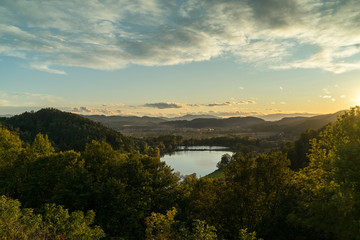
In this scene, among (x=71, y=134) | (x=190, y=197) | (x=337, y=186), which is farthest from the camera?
(x=71, y=134)

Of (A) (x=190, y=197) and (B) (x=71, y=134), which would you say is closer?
(A) (x=190, y=197)

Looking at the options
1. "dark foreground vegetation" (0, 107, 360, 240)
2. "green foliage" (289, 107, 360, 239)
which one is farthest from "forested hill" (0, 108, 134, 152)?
"green foliage" (289, 107, 360, 239)

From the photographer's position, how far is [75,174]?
33750mm

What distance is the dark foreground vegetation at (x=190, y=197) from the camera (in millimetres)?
18375

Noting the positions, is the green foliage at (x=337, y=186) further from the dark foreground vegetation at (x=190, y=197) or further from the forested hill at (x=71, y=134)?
the forested hill at (x=71, y=134)

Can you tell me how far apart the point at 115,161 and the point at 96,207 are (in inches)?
322

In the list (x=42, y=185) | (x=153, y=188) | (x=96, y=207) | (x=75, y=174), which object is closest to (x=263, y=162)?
(x=153, y=188)

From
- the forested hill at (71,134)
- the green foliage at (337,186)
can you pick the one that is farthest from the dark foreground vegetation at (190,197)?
the forested hill at (71,134)

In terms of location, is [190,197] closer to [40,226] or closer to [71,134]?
[40,226]

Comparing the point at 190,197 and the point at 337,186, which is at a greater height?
the point at 337,186

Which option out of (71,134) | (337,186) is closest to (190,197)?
(337,186)

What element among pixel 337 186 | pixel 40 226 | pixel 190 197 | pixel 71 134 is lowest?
pixel 71 134

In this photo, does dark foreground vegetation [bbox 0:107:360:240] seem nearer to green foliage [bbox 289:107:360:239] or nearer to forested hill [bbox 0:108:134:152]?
green foliage [bbox 289:107:360:239]

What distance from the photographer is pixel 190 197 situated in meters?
33.8
